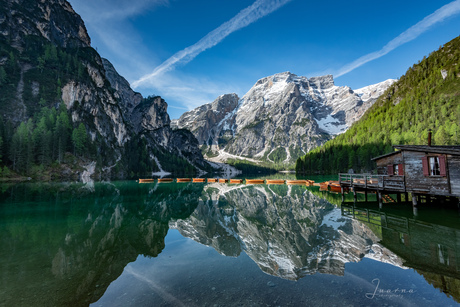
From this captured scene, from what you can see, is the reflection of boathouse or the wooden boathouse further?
the wooden boathouse

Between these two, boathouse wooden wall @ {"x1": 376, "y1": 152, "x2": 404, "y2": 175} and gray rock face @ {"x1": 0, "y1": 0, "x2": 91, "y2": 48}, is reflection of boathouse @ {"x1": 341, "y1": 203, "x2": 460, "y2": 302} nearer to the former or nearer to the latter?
boathouse wooden wall @ {"x1": 376, "y1": 152, "x2": 404, "y2": 175}

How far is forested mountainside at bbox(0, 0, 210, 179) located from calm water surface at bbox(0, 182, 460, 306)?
83.0 meters

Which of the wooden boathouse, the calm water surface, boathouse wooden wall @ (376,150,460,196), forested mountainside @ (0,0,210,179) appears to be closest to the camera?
the calm water surface

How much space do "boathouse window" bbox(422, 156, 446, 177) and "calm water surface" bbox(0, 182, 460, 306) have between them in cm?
461

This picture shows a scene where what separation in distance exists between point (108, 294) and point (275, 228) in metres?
14.3

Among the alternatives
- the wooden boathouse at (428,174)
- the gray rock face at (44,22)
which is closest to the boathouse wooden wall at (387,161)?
the wooden boathouse at (428,174)

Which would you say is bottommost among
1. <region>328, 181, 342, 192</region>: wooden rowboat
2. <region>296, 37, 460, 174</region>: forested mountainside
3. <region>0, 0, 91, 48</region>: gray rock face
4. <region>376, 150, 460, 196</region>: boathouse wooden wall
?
<region>328, 181, 342, 192</region>: wooden rowboat

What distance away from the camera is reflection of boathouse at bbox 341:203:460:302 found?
10016 mm

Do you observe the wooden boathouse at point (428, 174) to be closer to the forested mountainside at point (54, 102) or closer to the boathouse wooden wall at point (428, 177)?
the boathouse wooden wall at point (428, 177)

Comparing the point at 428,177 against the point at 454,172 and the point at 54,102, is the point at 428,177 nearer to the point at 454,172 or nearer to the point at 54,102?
the point at 454,172

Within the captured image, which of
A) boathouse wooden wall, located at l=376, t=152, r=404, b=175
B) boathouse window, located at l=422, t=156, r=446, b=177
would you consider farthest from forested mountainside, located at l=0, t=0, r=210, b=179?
boathouse window, located at l=422, t=156, r=446, b=177

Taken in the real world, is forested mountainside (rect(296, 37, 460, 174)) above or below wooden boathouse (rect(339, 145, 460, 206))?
above

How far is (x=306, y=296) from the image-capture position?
8.66 m

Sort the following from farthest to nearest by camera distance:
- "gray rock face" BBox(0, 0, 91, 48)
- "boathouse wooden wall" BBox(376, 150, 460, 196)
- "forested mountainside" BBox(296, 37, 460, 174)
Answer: "gray rock face" BBox(0, 0, 91, 48)
"forested mountainside" BBox(296, 37, 460, 174)
"boathouse wooden wall" BBox(376, 150, 460, 196)
